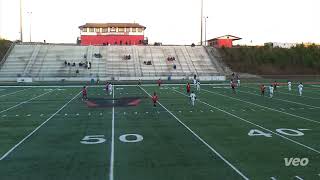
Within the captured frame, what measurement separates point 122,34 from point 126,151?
7371 centimetres

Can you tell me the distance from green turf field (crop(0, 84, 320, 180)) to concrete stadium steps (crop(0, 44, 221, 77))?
1482 inches

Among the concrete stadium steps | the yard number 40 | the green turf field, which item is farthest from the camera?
the concrete stadium steps

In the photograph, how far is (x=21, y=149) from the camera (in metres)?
14.4

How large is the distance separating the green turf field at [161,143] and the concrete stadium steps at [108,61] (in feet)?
124

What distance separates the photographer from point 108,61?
69.0m

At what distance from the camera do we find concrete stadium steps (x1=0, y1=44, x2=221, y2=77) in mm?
63469

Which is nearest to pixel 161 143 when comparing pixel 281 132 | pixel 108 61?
pixel 281 132

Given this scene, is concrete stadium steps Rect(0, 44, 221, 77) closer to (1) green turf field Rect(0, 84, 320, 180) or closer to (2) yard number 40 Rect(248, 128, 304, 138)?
(1) green turf field Rect(0, 84, 320, 180)

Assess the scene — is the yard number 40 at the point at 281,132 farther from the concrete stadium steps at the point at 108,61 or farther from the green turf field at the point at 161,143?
the concrete stadium steps at the point at 108,61

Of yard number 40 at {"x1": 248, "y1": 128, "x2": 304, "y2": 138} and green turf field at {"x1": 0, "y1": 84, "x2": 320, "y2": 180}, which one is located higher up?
yard number 40 at {"x1": 248, "y1": 128, "x2": 304, "y2": 138}

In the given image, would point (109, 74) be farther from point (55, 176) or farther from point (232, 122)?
point (55, 176)

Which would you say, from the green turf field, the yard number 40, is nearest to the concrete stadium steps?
the green turf field

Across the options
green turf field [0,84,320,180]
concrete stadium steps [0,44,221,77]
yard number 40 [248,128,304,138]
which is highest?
concrete stadium steps [0,44,221,77]

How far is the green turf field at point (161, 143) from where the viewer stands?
1124cm
